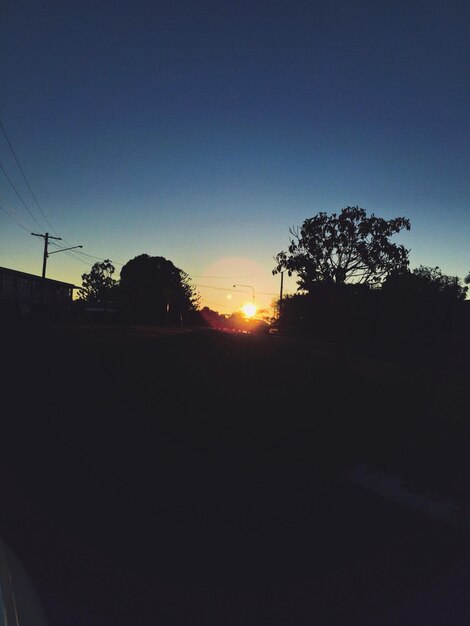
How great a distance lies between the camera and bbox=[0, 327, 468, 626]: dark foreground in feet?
10.2

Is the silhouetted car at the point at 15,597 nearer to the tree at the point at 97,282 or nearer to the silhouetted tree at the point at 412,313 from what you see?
the silhouetted tree at the point at 412,313

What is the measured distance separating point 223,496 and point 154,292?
7343 cm

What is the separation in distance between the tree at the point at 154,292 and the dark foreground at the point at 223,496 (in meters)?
56.9

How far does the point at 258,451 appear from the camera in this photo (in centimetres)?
659

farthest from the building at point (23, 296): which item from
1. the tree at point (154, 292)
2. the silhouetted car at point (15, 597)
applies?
the silhouetted car at point (15, 597)

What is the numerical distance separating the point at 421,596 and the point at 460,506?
6.39 feet

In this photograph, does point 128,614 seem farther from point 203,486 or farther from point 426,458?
point 426,458

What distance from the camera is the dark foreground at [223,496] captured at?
3.11 m

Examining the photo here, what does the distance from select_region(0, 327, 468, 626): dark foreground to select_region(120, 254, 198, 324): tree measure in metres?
56.9

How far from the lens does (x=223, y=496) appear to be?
486 centimetres

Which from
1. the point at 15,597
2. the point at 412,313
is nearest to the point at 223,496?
the point at 15,597

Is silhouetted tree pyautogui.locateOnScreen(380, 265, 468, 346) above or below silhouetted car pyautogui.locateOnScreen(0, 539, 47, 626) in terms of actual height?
above

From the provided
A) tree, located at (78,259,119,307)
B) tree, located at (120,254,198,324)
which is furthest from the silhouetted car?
tree, located at (78,259,119,307)

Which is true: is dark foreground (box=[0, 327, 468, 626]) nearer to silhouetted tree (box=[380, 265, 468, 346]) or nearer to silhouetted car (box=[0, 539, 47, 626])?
silhouetted car (box=[0, 539, 47, 626])
